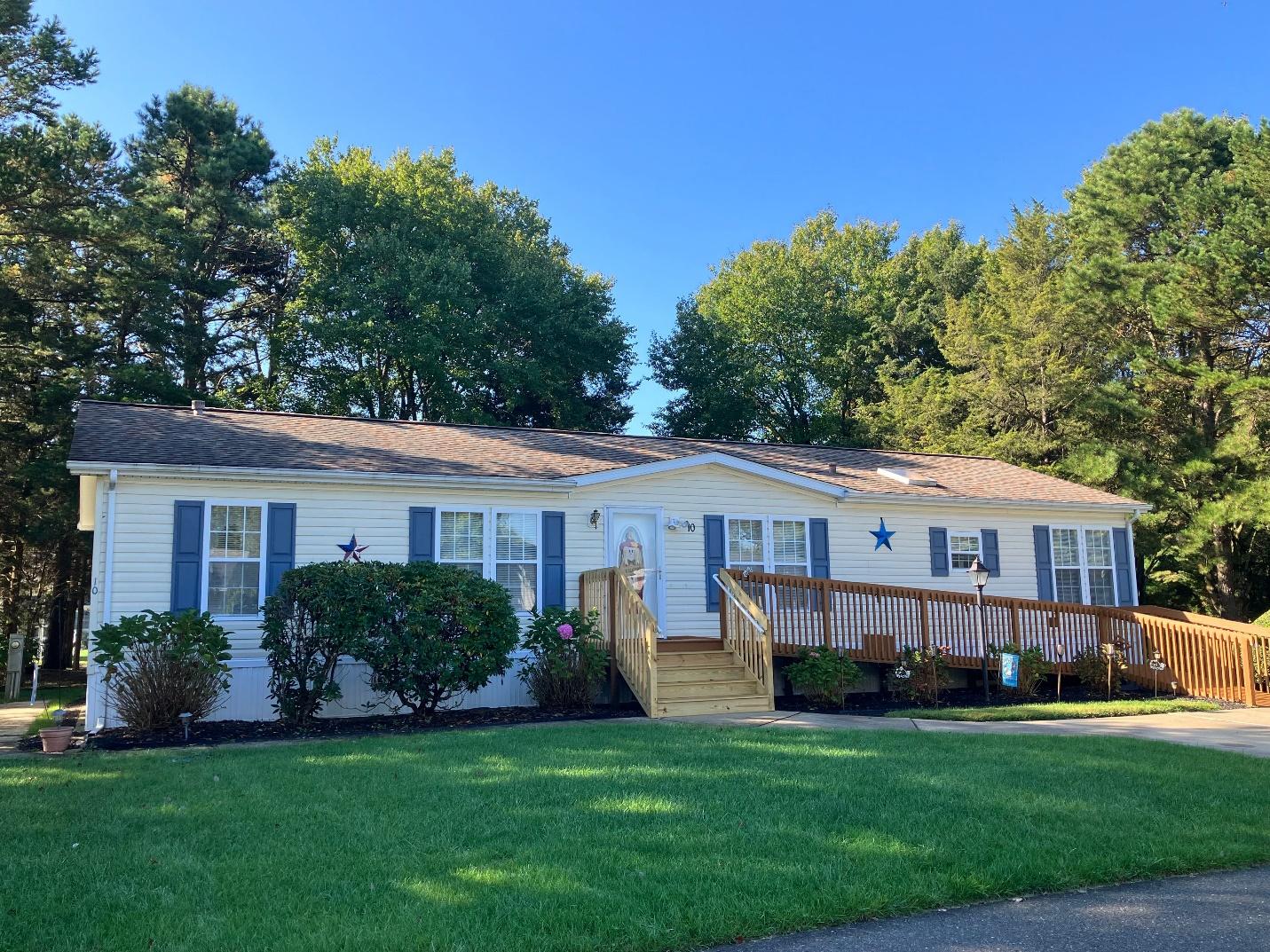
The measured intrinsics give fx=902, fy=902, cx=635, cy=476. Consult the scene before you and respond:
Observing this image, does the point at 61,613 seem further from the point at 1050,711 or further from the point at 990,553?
the point at 1050,711

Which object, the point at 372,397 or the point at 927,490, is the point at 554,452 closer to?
the point at 927,490

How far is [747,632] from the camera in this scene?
40.1 feet

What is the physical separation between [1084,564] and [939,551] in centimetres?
313

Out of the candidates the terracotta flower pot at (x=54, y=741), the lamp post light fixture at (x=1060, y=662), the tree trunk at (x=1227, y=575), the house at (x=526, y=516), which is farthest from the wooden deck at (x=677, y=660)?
the tree trunk at (x=1227, y=575)

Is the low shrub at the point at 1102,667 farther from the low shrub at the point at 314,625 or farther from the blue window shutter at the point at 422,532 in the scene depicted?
the low shrub at the point at 314,625

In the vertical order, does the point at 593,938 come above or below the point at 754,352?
below

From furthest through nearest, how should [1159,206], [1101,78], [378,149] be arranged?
[378,149]
[1159,206]
[1101,78]

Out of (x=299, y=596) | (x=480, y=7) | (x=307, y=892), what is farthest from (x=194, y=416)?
(x=307, y=892)

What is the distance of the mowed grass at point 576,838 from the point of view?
3.93 metres

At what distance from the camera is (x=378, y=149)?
108 ft

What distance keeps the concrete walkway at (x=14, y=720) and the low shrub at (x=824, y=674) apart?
9.14m

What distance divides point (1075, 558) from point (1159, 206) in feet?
40.1

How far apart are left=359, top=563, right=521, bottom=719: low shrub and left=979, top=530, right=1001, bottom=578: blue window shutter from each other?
9.05 metres

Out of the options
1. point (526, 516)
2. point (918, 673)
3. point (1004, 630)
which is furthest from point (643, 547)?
point (1004, 630)
